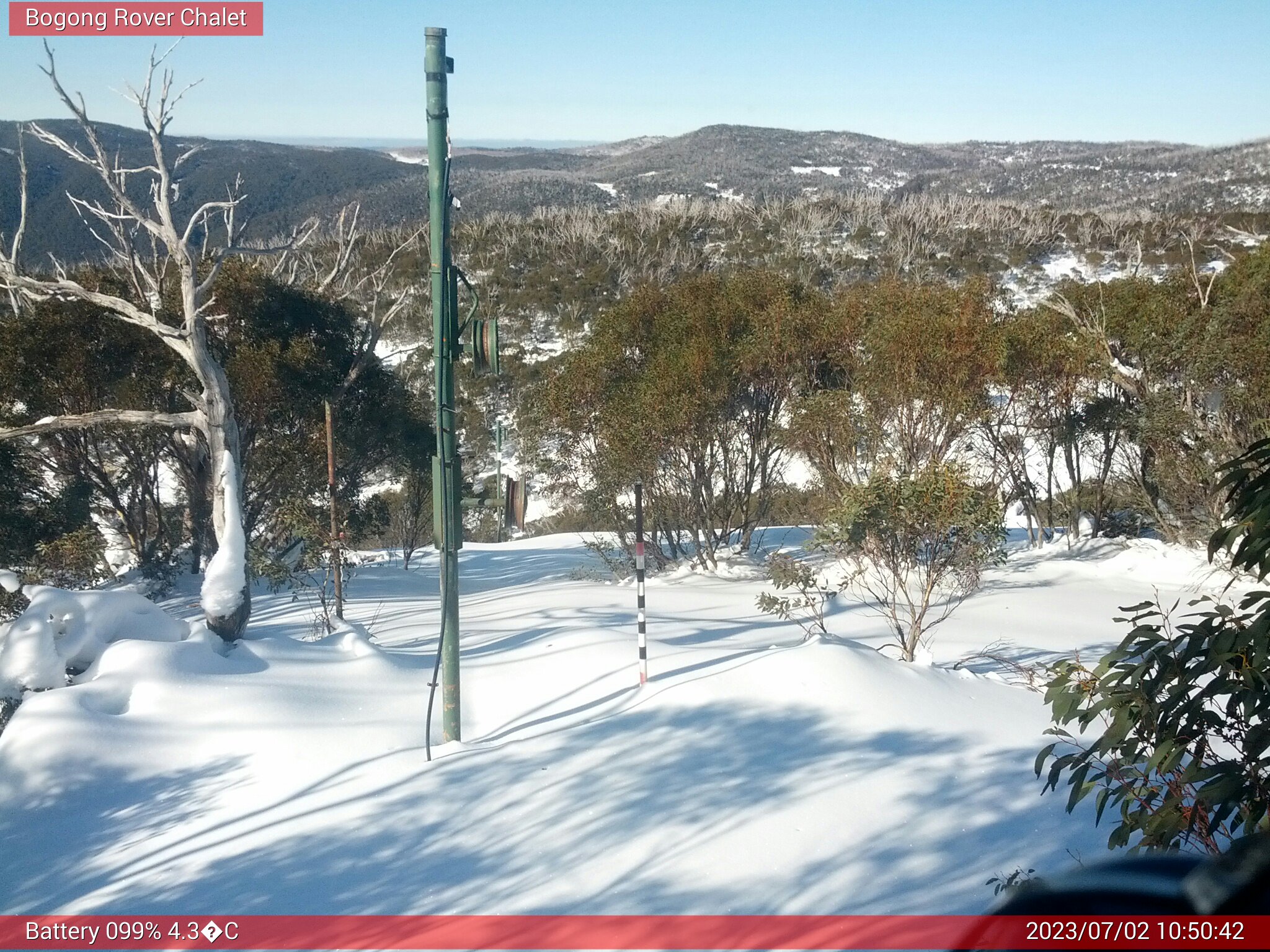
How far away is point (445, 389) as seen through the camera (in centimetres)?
567

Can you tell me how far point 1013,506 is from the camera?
2209cm

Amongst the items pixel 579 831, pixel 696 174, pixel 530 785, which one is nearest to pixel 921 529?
pixel 530 785

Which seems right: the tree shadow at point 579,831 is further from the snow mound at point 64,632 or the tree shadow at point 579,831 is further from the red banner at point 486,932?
the snow mound at point 64,632

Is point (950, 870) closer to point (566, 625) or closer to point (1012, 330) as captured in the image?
point (566, 625)

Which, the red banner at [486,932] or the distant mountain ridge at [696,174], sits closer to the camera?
the red banner at [486,932]

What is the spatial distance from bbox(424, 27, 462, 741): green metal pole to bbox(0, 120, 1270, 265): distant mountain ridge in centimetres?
2224

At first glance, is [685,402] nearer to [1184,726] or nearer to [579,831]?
[579,831]

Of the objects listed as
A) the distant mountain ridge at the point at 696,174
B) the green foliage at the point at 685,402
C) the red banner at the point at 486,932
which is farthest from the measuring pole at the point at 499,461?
the distant mountain ridge at the point at 696,174

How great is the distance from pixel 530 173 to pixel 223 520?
248 feet

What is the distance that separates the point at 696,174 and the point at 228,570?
73460 mm

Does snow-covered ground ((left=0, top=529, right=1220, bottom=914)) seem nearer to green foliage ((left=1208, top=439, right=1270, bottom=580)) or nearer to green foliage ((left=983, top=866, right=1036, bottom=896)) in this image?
green foliage ((left=983, top=866, right=1036, bottom=896))

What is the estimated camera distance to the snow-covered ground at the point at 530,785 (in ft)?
12.8

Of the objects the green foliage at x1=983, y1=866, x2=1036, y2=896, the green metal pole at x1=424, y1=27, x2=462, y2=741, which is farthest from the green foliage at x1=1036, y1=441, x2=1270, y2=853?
the green metal pole at x1=424, y1=27, x2=462, y2=741

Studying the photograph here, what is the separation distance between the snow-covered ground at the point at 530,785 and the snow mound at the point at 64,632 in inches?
8.4
